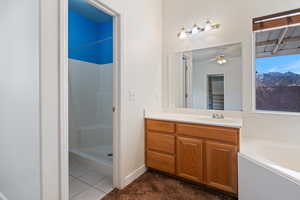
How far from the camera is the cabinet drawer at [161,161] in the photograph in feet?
6.59

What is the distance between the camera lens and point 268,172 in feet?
4.16

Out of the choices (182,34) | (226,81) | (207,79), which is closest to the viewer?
(226,81)

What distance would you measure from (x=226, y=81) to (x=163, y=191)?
5.48 ft

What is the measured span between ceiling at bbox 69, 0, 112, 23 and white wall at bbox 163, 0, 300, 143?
1.43 m

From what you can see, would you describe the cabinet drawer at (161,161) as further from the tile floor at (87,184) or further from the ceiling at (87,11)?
the ceiling at (87,11)

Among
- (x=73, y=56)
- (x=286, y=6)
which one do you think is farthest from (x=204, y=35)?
(x=73, y=56)

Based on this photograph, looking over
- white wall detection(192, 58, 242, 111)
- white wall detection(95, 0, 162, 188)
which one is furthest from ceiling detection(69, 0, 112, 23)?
white wall detection(192, 58, 242, 111)

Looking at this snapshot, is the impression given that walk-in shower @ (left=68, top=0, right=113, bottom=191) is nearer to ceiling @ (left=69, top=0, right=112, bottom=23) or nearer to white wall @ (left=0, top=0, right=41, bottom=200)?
ceiling @ (left=69, top=0, right=112, bottom=23)

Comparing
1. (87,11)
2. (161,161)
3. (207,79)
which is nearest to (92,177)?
(161,161)

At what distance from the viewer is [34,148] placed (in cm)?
116

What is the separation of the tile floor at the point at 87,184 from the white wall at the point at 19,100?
0.56 metres

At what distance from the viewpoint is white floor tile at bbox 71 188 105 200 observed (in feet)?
5.32

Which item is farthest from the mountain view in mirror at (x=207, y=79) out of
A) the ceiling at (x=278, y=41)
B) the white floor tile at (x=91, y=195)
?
the white floor tile at (x=91, y=195)

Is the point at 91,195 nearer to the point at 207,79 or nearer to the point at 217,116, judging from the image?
the point at 217,116
